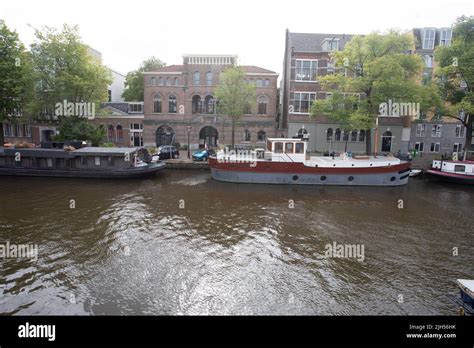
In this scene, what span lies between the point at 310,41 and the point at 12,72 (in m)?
37.3

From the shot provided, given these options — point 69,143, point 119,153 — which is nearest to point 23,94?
point 69,143

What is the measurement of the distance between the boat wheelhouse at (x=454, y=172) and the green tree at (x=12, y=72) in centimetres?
4459

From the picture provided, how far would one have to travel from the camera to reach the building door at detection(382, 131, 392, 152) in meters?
39.7

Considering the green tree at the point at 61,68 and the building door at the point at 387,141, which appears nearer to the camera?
the green tree at the point at 61,68

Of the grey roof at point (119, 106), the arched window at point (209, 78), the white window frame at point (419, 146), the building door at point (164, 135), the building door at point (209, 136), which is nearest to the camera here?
the white window frame at point (419, 146)

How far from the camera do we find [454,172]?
27.1 metres

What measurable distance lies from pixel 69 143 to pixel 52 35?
14601 millimetres

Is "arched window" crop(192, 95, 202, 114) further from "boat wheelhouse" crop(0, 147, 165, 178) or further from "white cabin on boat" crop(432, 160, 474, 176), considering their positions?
"white cabin on boat" crop(432, 160, 474, 176)

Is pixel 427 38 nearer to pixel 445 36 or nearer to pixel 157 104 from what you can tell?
pixel 445 36

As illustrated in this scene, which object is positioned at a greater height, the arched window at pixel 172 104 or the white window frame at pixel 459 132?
the arched window at pixel 172 104

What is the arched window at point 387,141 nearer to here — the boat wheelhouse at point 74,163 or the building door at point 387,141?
the building door at point 387,141

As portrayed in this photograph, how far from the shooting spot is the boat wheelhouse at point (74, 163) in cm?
2620

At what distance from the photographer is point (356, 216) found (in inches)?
688

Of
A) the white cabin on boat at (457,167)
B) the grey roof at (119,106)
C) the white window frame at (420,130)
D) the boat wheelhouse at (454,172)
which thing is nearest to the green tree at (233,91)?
the grey roof at (119,106)
